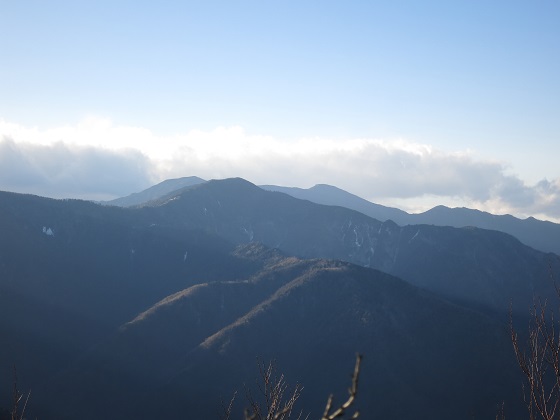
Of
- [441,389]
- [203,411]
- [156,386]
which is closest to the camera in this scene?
[203,411]

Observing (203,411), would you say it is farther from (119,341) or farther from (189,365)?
(119,341)

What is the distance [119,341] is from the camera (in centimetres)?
19675

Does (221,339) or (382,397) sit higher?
(221,339)

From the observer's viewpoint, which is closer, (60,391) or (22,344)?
(60,391)

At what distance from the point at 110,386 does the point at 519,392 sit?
132 metres

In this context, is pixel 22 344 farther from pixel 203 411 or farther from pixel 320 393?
pixel 320 393

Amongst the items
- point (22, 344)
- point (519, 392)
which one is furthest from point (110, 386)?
point (519, 392)

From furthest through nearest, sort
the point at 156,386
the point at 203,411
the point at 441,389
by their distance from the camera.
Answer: the point at 441,389
the point at 156,386
the point at 203,411

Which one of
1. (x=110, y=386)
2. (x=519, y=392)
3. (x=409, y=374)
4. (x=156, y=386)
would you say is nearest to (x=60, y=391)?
(x=110, y=386)

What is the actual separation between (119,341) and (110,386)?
23.1 meters

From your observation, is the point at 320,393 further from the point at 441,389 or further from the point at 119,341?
the point at 119,341

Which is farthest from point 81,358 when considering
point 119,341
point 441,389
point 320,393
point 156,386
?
point 441,389

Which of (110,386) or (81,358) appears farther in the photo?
(81,358)

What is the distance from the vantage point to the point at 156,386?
180 m
